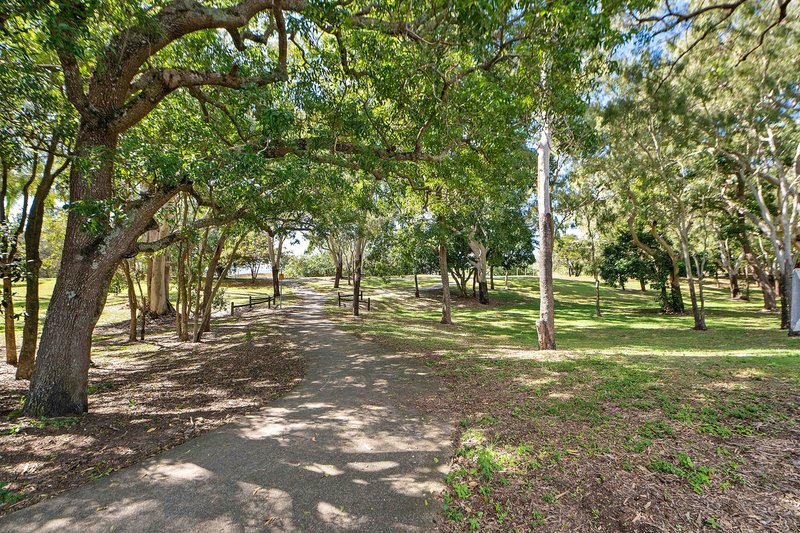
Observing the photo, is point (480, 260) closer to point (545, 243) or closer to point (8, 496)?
point (545, 243)

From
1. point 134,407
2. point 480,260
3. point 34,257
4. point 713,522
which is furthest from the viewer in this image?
point 480,260

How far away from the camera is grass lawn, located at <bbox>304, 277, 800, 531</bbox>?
2.93m

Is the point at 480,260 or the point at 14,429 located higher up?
the point at 480,260

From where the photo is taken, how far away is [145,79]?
542 centimetres

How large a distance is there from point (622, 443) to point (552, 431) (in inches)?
30.6

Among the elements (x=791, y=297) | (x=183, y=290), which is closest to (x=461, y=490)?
(x=183, y=290)

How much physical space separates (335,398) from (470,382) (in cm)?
269

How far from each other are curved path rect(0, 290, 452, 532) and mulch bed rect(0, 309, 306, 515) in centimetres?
44

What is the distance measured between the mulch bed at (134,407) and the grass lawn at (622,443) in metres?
3.94

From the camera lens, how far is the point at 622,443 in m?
3.89

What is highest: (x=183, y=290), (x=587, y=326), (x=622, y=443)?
(x=183, y=290)

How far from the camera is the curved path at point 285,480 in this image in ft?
10.0

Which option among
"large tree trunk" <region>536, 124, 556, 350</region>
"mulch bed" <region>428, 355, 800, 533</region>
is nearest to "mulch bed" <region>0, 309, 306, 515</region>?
"mulch bed" <region>428, 355, 800, 533</region>

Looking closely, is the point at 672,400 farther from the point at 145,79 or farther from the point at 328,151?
the point at 145,79
